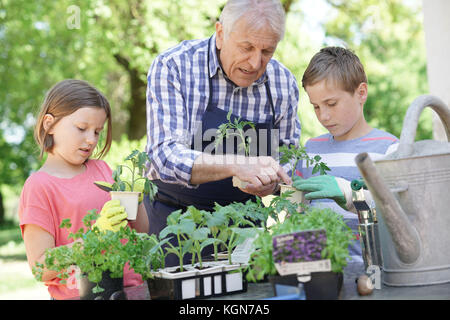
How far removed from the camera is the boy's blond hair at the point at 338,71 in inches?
84.3

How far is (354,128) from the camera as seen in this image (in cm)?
222

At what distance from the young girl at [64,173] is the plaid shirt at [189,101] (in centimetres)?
20

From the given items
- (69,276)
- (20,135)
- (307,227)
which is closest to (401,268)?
(307,227)

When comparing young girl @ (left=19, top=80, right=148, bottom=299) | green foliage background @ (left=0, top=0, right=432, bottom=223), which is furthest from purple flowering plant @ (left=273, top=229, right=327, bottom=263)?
green foliage background @ (left=0, top=0, right=432, bottom=223)

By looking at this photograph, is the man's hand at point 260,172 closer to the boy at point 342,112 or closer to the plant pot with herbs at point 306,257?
the boy at point 342,112

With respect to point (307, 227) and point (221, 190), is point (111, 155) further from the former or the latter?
point (307, 227)

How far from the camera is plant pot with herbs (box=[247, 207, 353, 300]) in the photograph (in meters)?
1.08

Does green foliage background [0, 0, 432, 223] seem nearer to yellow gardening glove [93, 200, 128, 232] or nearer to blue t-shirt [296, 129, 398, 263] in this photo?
blue t-shirt [296, 129, 398, 263]

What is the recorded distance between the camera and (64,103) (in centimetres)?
201

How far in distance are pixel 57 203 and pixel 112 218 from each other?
1.90 ft

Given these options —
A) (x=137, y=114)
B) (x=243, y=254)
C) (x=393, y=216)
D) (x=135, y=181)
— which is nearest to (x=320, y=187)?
(x=243, y=254)

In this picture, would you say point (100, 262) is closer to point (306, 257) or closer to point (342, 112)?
point (306, 257)

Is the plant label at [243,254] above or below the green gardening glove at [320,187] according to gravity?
below

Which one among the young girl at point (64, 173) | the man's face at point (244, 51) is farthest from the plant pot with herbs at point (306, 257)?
the man's face at point (244, 51)
